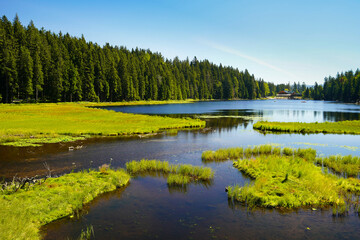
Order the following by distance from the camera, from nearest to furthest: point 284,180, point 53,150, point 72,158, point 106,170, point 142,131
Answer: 1. point 284,180
2. point 106,170
3. point 72,158
4. point 53,150
5. point 142,131

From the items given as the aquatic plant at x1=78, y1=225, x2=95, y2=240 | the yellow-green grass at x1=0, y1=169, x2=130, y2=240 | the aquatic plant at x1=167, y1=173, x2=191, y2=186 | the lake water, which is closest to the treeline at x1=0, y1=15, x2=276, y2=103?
the lake water

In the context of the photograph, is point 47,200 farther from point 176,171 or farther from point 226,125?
point 226,125

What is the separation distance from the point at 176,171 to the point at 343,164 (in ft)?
49.0

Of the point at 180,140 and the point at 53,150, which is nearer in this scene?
the point at 53,150

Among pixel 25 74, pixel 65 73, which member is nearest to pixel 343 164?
pixel 25 74

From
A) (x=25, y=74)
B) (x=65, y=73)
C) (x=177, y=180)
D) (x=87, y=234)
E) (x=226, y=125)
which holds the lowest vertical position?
(x=87, y=234)

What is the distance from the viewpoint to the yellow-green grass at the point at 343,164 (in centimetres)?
1972

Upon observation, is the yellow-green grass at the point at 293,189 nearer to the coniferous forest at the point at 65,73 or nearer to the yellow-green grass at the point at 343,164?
the yellow-green grass at the point at 343,164

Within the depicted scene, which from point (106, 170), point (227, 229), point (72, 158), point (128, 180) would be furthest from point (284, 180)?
point (72, 158)

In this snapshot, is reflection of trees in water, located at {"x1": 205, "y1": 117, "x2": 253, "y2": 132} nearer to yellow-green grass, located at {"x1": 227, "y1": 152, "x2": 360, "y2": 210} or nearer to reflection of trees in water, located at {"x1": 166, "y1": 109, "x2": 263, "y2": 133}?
reflection of trees in water, located at {"x1": 166, "y1": 109, "x2": 263, "y2": 133}

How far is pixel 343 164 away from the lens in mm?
21234

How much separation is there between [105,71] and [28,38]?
3723 cm

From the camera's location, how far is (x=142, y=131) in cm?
4000

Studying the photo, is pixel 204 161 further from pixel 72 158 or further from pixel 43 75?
pixel 43 75
